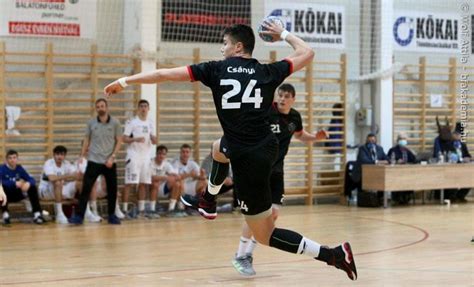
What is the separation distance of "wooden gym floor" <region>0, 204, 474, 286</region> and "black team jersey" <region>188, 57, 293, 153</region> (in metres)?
1.65

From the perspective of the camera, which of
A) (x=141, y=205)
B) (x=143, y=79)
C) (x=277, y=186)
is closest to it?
(x=143, y=79)

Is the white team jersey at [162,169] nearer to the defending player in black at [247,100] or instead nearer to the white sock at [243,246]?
the white sock at [243,246]

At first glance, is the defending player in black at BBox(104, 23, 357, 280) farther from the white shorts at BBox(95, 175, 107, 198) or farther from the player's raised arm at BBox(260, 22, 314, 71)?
the white shorts at BBox(95, 175, 107, 198)

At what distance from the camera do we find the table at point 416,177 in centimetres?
1548

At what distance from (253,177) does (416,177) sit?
34.0 ft

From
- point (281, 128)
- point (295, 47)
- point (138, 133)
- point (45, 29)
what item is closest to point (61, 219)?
point (138, 133)

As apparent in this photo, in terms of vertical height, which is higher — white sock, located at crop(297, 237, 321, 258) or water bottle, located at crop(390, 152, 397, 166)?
water bottle, located at crop(390, 152, 397, 166)

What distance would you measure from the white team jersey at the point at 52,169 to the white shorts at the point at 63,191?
0.18 feet

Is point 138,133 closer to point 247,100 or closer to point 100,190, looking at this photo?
point 100,190

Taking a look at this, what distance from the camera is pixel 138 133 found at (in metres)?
13.5

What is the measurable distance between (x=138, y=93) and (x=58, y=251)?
536 centimetres

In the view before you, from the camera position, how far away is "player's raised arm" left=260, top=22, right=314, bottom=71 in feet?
20.2

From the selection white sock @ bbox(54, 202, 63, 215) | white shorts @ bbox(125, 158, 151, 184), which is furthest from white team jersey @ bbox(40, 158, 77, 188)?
white shorts @ bbox(125, 158, 151, 184)

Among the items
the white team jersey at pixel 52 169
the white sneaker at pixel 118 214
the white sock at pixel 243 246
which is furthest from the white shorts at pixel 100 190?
the white sock at pixel 243 246
